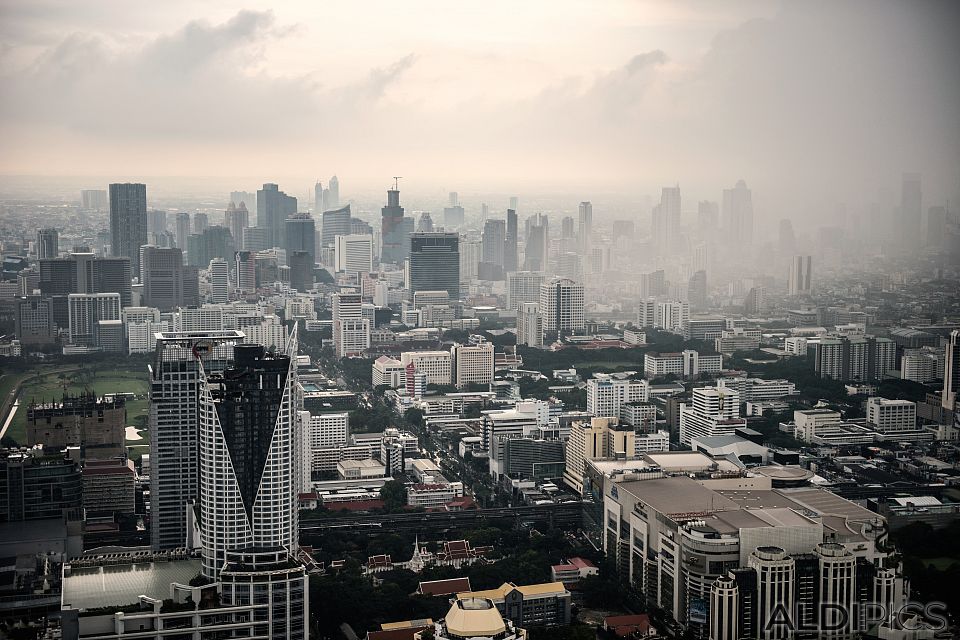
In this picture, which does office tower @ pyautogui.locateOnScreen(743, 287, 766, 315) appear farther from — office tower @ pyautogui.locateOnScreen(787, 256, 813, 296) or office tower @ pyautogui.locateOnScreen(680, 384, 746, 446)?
office tower @ pyautogui.locateOnScreen(680, 384, 746, 446)

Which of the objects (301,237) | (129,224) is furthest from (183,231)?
(301,237)

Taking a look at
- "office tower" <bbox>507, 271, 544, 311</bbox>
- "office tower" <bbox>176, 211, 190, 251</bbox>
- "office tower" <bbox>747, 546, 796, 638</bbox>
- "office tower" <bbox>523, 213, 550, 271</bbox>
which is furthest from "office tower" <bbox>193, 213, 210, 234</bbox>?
"office tower" <bbox>747, 546, 796, 638</bbox>

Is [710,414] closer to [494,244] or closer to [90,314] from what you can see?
[90,314]

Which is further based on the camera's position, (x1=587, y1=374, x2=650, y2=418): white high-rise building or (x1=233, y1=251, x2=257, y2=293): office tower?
(x1=233, y1=251, x2=257, y2=293): office tower

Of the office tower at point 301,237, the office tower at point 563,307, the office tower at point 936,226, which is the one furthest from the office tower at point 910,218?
the office tower at point 301,237

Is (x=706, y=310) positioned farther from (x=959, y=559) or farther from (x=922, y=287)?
(x=959, y=559)

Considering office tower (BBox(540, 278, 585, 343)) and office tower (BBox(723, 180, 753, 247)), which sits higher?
office tower (BBox(723, 180, 753, 247))
